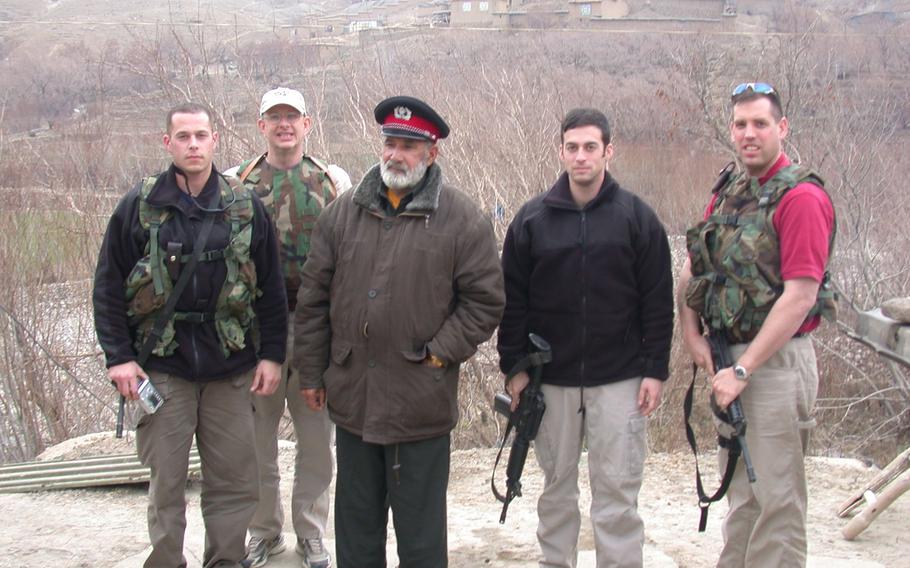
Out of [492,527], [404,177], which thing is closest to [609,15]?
[492,527]

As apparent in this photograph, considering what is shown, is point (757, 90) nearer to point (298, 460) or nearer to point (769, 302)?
point (769, 302)

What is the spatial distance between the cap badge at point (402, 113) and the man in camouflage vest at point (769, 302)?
130 cm

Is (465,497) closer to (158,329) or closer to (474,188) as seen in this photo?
(158,329)

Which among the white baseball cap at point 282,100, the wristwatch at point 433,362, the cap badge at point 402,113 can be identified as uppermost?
the white baseball cap at point 282,100

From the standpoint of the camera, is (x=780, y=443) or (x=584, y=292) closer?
(x=780, y=443)

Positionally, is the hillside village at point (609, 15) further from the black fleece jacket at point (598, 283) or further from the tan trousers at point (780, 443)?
the tan trousers at point (780, 443)

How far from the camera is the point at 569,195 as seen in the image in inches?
153

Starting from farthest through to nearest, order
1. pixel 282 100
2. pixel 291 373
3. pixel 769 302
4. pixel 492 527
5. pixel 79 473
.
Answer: pixel 79 473
pixel 492 527
pixel 291 373
pixel 282 100
pixel 769 302

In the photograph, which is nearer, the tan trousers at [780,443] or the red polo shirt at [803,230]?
the red polo shirt at [803,230]

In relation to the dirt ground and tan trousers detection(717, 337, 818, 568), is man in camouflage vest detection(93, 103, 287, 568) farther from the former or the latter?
tan trousers detection(717, 337, 818, 568)

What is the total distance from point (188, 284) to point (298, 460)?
3.77 feet

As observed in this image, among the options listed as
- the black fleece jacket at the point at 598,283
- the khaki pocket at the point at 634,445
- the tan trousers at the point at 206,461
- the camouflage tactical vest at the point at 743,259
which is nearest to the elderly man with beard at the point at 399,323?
Result: the black fleece jacket at the point at 598,283

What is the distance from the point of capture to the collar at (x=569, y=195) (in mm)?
3844

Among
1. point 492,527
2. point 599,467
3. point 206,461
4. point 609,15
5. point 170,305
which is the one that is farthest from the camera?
point 609,15
